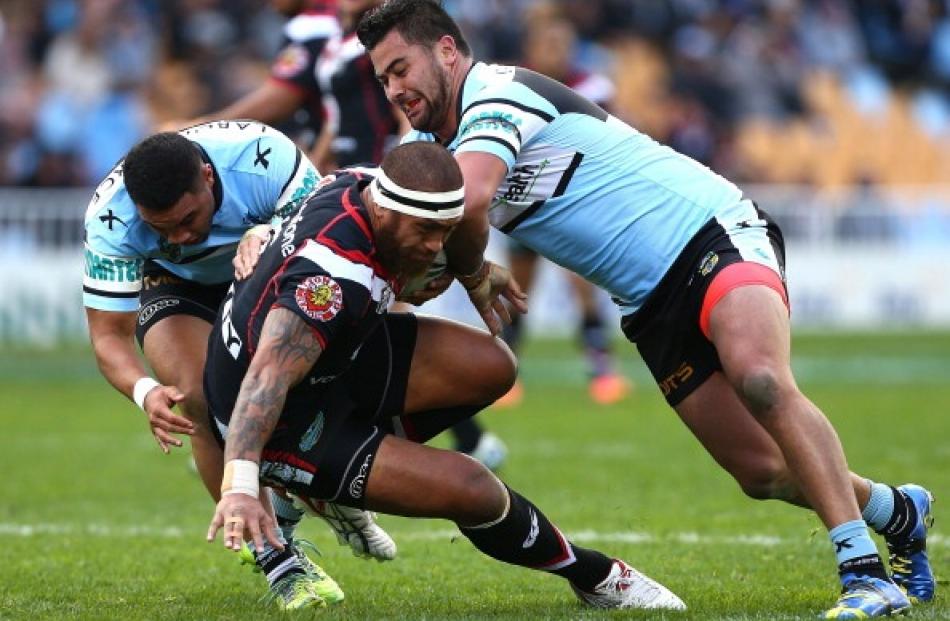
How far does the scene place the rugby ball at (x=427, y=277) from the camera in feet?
19.0

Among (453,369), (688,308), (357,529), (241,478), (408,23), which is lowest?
(357,529)

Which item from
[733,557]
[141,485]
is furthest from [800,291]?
[733,557]

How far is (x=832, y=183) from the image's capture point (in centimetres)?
2569

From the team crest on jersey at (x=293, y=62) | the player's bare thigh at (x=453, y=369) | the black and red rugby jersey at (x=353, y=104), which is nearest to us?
the player's bare thigh at (x=453, y=369)

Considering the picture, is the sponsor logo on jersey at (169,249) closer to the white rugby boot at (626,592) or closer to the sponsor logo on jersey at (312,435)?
the sponsor logo on jersey at (312,435)

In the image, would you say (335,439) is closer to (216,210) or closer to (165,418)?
(165,418)

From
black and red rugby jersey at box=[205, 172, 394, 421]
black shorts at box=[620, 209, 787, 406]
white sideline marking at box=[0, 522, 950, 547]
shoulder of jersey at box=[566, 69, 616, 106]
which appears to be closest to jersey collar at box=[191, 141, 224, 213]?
black and red rugby jersey at box=[205, 172, 394, 421]

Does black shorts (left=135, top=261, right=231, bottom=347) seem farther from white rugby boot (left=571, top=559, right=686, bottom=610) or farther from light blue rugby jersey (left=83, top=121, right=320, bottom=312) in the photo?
white rugby boot (left=571, top=559, right=686, bottom=610)

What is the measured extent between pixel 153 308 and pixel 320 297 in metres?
1.88

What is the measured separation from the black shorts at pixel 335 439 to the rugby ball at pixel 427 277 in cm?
24

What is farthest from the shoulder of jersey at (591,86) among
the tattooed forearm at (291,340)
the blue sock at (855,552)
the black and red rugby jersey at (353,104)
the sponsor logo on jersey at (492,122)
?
the tattooed forearm at (291,340)

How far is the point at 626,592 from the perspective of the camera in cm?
599

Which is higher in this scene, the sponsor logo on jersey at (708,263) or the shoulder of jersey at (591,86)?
the sponsor logo on jersey at (708,263)

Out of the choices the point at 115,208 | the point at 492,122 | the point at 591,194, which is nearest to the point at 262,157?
the point at 115,208
